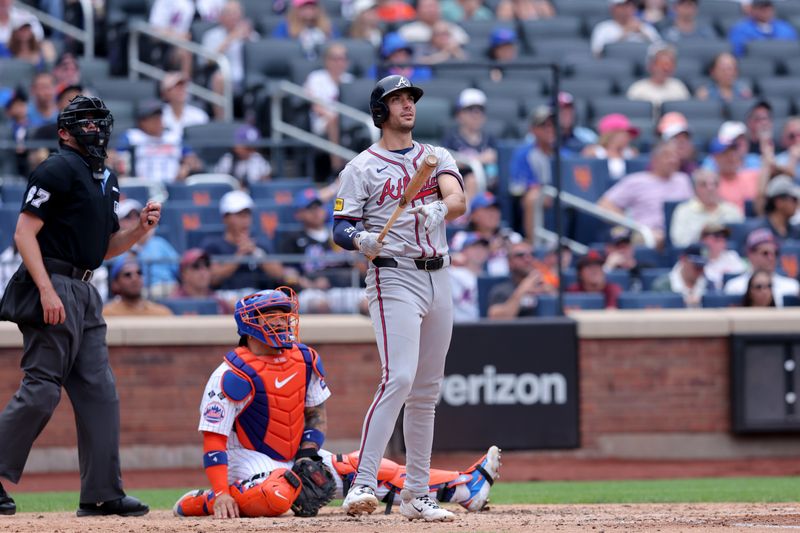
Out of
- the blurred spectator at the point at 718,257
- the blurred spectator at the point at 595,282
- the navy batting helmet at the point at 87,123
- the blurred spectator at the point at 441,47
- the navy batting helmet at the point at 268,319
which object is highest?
the blurred spectator at the point at 441,47

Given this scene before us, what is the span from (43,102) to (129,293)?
2.81 metres

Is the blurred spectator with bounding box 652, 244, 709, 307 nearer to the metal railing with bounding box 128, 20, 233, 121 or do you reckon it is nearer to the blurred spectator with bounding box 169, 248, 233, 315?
the blurred spectator with bounding box 169, 248, 233, 315

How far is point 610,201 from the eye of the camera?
499 inches

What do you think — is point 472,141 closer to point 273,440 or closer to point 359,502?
point 273,440

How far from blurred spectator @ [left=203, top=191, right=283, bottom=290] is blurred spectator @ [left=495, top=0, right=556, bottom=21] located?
596 centimetres

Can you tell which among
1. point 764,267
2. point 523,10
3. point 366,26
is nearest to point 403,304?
point 764,267

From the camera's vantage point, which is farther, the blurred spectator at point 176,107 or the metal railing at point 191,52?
the metal railing at point 191,52

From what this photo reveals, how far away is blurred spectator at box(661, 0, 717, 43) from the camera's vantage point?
16.5 meters

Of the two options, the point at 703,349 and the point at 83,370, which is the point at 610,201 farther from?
the point at 83,370

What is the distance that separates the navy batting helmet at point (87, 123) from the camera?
6652mm

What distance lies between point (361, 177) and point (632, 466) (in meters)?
4.79

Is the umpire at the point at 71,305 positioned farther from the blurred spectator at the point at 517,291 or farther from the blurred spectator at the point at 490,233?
the blurred spectator at the point at 490,233

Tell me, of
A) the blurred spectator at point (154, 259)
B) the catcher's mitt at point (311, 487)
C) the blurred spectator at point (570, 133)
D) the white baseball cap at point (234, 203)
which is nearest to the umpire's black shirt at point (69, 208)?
the catcher's mitt at point (311, 487)

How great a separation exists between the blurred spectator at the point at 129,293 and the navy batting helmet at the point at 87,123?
3455 mm
